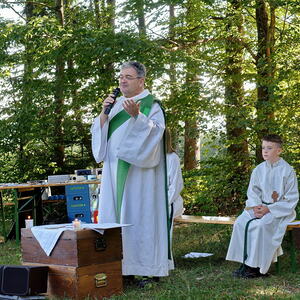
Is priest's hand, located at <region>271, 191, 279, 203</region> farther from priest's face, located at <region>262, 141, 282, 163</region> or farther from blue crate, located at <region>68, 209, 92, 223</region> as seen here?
blue crate, located at <region>68, 209, 92, 223</region>

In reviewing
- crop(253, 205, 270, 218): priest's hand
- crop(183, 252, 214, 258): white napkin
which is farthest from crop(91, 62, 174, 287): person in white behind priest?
crop(183, 252, 214, 258): white napkin

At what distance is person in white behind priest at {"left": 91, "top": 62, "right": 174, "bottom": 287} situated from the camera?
5348 millimetres

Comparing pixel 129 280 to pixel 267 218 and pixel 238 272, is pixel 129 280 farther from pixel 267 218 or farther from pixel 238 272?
pixel 267 218

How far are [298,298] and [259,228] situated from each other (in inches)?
56.4

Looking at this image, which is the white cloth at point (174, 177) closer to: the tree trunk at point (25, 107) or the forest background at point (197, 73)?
the forest background at point (197, 73)

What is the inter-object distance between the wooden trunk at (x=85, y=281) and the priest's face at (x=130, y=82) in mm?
1506

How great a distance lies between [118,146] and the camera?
5.39 meters

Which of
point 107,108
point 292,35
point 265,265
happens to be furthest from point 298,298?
point 292,35

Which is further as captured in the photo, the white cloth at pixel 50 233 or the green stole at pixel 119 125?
the green stole at pixel 119 125

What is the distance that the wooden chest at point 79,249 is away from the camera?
4875 mm

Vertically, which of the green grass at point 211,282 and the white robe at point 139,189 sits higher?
the white robe at point 139,189

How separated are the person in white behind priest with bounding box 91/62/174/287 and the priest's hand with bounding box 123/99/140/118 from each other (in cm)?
12

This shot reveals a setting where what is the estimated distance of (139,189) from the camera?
18.1 feet

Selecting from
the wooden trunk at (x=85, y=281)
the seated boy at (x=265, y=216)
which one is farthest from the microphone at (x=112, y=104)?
the seated boy at (x=265, y=216)
